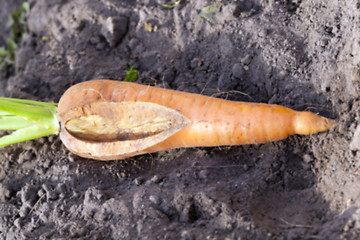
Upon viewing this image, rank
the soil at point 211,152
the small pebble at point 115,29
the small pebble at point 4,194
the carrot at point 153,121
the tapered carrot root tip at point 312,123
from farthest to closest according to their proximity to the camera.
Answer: the small pebble at point 115,29
the small pebble at point 4,194
the carrot at point 153,121
the tapered carrot root tip at point 312,123
the soil at point 211,152

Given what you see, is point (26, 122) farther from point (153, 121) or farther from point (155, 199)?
point (155, 199)

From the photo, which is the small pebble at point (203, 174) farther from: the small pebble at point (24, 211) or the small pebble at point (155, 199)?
the small pebble at point (24, 211)

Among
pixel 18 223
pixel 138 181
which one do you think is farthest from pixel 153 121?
pixel 18 223

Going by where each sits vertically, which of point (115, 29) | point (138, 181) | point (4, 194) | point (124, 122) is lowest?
point (4, 194)

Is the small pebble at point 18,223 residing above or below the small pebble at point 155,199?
below

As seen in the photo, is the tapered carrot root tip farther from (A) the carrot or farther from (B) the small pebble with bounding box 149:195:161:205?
(B) the small pebble with bounding box 149:195:161:205

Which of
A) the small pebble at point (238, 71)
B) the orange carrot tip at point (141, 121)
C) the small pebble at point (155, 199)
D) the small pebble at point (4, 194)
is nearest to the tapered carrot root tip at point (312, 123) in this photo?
the orange carrot tip at point (141, 121)
